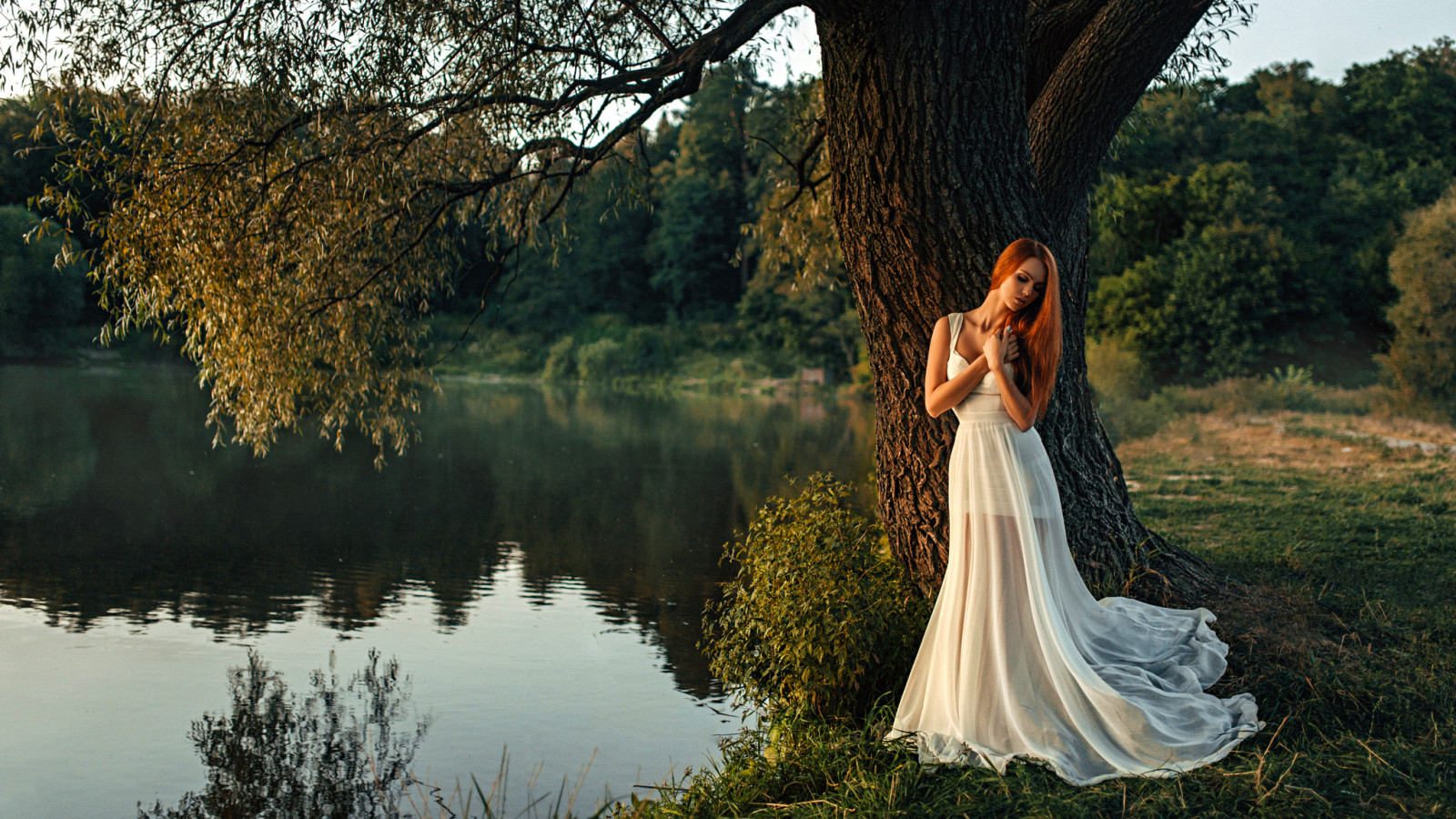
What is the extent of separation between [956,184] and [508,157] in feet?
13.1

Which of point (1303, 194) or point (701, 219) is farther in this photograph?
point (701, 219)

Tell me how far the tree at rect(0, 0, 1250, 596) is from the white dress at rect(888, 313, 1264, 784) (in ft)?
3.53

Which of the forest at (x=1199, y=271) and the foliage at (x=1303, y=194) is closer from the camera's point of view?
the forest at (x=1199, y=271)

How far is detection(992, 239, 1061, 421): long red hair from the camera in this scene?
3.79 m

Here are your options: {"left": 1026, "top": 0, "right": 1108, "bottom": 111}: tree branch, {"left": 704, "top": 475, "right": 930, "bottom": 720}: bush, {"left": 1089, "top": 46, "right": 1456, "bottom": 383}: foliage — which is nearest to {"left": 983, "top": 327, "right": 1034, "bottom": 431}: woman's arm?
{"left": 704, "top": 475, "right": 930, "bottom": 720}: bush

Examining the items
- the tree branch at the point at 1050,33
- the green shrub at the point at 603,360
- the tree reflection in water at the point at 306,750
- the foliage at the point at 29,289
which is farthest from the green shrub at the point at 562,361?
the tree branch at the point at 1050,33

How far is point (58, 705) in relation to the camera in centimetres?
557

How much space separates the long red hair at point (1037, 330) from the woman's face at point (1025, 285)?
0.02 meters

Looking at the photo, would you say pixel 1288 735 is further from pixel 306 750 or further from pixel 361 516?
pixel 361 516

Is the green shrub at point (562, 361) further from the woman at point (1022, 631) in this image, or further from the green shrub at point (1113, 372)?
the woman at point (1022, 631)

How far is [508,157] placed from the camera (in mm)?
7500

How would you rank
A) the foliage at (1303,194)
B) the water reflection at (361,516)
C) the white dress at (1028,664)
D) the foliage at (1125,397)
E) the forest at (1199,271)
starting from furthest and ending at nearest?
the foliage at (1303,194)
the forest at (1199,271)
the foliage at (1125,397)
the water reflection at (361,516)
the white dress at (1028,664)

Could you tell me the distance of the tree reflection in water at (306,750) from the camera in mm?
4484

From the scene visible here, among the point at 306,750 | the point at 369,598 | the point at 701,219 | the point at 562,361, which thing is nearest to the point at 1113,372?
the point at 369,598
